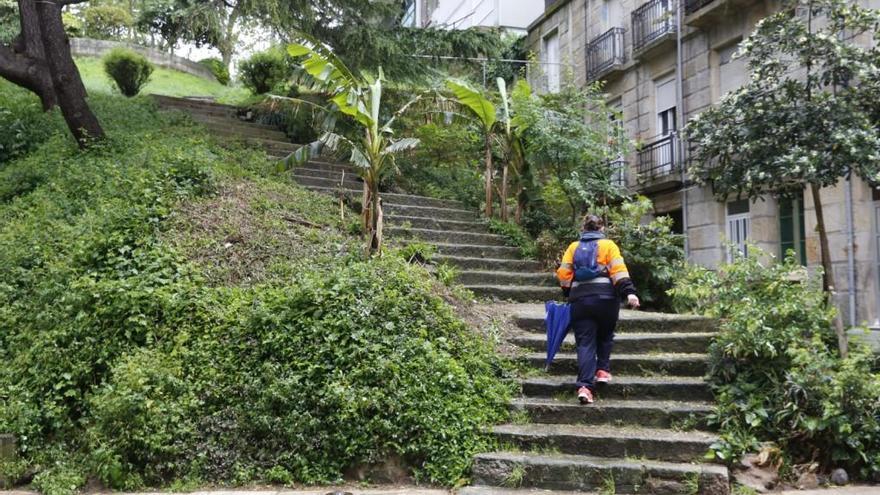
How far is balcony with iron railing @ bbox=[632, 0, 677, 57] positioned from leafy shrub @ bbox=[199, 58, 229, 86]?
65.1 feet

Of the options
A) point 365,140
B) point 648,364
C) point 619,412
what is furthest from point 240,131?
point 619,412

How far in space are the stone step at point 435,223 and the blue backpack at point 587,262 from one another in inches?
186

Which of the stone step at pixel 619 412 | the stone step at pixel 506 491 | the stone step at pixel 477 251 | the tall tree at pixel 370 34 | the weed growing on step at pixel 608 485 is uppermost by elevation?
the tall tree at pixel 370 34

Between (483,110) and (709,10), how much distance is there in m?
5.81

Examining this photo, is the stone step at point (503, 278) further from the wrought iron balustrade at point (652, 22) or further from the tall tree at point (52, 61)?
the wrought iron balustrade at point (652, 22)

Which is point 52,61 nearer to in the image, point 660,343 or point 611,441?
point 660,343

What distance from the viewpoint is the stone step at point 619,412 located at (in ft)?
20.1

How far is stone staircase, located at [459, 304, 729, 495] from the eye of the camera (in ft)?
17.8

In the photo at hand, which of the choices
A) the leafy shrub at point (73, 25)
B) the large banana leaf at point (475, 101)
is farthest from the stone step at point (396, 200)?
the leafy shrub at point (73, 25)

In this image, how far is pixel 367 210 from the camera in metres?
9.23

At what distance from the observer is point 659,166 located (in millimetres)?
15344

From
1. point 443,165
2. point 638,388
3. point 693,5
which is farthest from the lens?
Result: point 443,165

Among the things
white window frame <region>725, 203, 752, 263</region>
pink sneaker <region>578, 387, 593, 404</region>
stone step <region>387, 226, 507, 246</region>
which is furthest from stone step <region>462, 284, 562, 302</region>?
white window frame <region>725, 203, 752, 263</region>

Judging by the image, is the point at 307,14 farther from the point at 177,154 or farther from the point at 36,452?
the point at 36,452
